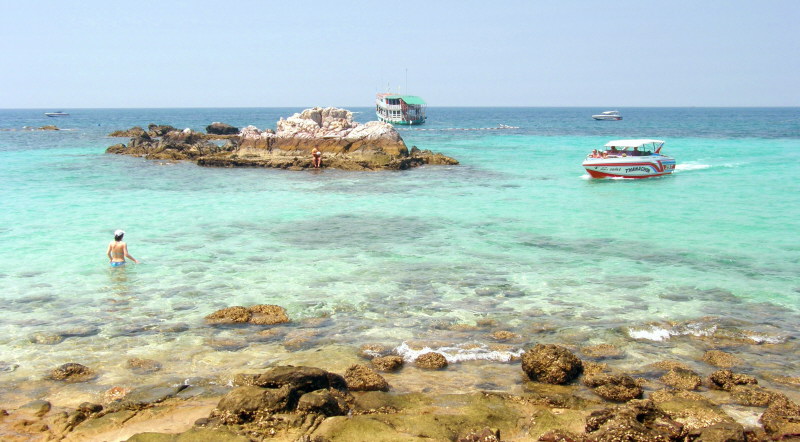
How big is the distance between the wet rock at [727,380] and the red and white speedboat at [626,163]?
25501mm

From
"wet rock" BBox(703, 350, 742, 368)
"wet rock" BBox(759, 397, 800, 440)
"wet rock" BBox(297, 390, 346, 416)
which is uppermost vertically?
"wet rock" BBox(297, 390, 346, 416)

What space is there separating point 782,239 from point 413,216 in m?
11.8

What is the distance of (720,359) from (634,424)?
392 cm

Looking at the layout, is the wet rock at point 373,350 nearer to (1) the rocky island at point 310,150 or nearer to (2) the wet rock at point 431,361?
(2) the wet rock at point 431,361

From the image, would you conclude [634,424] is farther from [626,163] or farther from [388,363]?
[626,163]

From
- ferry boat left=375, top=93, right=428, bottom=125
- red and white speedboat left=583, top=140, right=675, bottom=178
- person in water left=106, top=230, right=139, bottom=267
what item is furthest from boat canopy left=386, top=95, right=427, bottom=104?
person in water left=106, top=230, right=139, bottom=267

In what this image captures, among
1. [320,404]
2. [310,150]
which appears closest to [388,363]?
[320,404]

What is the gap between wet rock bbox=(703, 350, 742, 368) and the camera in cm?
921

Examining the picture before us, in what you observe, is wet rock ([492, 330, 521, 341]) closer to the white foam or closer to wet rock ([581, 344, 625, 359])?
the white foam

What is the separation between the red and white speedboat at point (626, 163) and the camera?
1288 inches

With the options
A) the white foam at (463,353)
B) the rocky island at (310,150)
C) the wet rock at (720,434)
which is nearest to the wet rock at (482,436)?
the wet rock at (720,434)

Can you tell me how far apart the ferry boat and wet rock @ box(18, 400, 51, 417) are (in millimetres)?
84360

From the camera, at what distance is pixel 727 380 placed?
8.32 m

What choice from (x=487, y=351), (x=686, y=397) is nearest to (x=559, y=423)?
(x=686, y=397)
